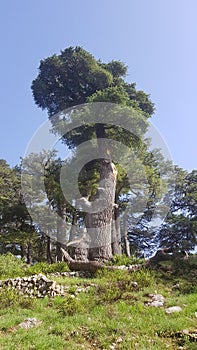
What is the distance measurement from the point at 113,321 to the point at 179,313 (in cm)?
110

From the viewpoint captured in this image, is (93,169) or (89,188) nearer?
(93,169)

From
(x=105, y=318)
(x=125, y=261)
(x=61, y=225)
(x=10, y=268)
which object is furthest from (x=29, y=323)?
(x=61, y=225)

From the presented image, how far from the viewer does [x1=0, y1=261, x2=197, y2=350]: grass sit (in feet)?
12.6

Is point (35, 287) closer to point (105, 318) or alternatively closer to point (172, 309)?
point (105, 318)

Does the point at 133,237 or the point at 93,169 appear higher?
the point at 93,169

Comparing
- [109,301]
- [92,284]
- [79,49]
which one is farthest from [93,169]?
[109,301]

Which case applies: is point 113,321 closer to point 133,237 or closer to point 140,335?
point 140,335

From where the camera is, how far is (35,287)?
598 cm

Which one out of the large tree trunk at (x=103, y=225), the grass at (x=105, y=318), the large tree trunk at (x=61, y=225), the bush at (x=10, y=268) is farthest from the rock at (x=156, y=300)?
the large tree trunk at (x=61, y=225)

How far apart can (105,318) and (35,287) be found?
1.94 meters

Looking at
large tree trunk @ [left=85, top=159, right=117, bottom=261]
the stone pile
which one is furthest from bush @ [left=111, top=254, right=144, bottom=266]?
the stone pile

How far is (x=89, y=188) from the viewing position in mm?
14719

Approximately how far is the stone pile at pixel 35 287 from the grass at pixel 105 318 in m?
0.26

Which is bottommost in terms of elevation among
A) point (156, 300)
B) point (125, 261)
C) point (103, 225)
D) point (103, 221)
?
point (156, 300)
